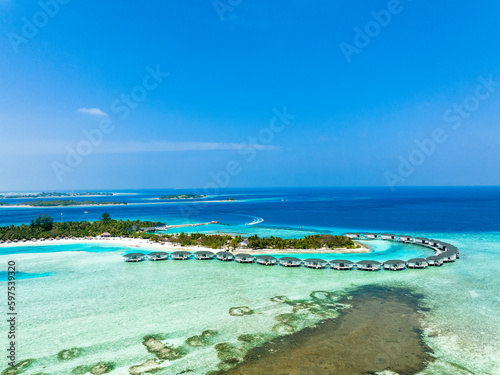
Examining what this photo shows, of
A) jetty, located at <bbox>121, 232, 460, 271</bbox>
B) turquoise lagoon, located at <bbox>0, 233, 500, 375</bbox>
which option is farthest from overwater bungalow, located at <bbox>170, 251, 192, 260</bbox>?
turquoise lagoon, located at <bbox>0, 233, 500, 375</bbox>

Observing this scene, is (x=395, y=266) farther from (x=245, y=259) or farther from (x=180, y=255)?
(x=180, y=255)

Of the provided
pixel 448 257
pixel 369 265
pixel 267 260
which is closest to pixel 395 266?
pixel 369 265

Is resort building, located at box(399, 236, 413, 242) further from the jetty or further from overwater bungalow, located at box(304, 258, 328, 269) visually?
overwater bungalow, located at box(304, 258, 328, 269)

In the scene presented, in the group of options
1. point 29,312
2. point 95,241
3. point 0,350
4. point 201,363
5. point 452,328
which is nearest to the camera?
point 201,363

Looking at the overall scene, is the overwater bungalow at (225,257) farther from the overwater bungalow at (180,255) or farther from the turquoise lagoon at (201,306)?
the overwater bungalow at (180,255)

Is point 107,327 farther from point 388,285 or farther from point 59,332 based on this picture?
point 388,285

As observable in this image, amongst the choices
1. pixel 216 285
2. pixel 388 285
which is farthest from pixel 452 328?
pixel 216 285
